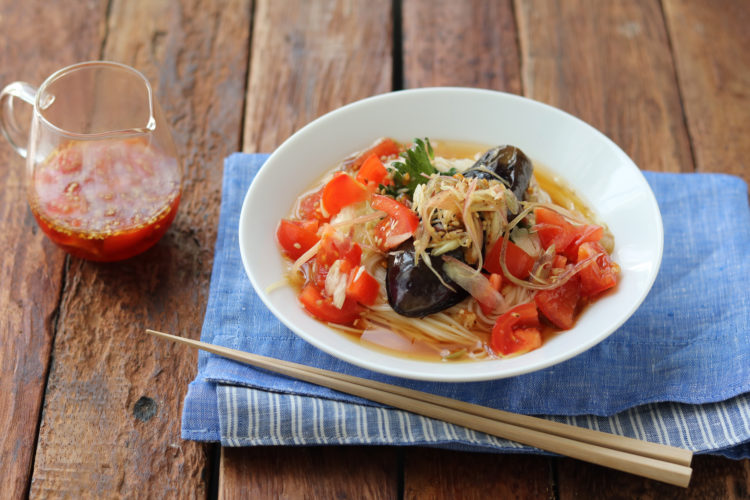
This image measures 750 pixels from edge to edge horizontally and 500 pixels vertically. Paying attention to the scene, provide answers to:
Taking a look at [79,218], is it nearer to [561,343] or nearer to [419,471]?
[419,471]

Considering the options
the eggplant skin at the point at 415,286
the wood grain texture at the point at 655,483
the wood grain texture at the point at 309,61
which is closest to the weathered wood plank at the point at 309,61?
the wood grain texture at the point at 309,61

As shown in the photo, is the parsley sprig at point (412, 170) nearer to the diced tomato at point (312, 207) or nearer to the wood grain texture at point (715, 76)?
the diced tomato at point (312, 207)

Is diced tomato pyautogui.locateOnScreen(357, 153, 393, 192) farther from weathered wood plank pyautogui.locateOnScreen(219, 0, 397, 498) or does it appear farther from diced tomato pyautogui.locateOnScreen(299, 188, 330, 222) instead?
weathered wood plank pyautogui.locateOnScreen(219, 0, 397, 498)

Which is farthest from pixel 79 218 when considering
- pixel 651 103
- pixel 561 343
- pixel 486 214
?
pixel 651 103

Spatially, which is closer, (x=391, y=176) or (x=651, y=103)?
(x=391, y=176)

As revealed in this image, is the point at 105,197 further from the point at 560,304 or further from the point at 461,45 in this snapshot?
the point at 461,45

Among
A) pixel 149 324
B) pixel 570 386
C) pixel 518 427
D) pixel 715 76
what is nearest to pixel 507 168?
pixel 570 386
